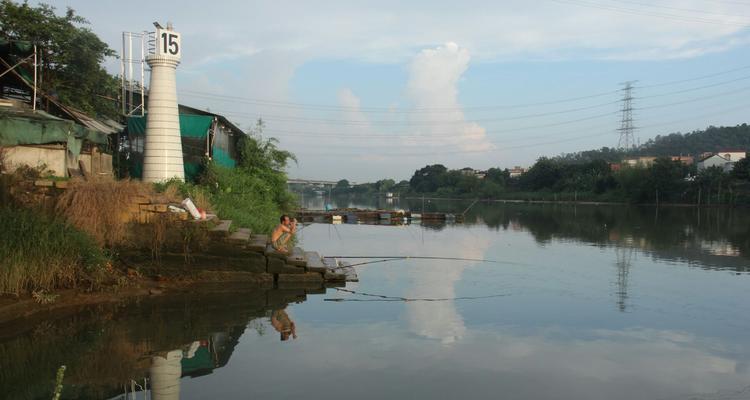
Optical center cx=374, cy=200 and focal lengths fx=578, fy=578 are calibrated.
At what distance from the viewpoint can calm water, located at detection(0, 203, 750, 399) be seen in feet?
24.1

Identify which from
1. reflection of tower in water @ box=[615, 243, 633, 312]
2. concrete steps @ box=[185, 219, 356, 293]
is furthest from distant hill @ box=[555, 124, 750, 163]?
concrete steps @ box=[185, 219, 356, 293]

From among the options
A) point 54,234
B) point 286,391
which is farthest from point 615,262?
point 54,234

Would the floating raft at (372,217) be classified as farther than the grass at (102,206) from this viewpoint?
Yes

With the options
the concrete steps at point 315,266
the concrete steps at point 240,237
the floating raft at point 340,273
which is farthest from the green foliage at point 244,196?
the floating raft at point 340,273

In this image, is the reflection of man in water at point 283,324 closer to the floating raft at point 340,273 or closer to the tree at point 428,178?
the floating raft at point 340,273

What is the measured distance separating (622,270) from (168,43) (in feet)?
48.4

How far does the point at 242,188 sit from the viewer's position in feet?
70.2

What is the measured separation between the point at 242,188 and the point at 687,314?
15.1 metres

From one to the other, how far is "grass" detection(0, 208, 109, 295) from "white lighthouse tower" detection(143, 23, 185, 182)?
17.6ft

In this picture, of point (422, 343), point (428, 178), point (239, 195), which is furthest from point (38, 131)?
point (428, 178)

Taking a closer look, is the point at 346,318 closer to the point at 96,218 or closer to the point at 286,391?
the point at 286,391

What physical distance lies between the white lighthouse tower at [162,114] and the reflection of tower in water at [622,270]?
12.1m

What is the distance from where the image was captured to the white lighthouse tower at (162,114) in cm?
1627

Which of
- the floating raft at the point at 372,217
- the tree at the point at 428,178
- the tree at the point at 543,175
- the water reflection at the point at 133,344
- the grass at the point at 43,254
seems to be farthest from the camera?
the tree at the point at 428,178
